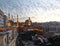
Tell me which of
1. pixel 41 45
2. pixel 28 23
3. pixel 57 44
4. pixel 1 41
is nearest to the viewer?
pixel 1 41

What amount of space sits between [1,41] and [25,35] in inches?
647

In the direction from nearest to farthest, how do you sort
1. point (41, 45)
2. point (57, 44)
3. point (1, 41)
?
point (1, 41) < point (57, 44) < point (41, 45)

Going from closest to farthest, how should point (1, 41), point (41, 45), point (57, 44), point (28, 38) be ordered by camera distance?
1. point (1, 41)
2. point (57, 44)
3. point (41, 45)
4. point (28, 38)

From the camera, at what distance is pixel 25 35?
20.4 metres

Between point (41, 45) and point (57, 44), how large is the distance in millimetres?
4186

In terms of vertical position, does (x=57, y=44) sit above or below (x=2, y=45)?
below

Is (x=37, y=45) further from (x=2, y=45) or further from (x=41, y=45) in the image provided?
(x=2, y=45)

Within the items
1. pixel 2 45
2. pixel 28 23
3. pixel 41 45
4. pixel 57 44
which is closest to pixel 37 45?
pixel 41 45

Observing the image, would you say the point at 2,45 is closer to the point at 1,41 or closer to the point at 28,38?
A: the point at 1,41

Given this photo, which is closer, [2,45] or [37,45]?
[2,45]

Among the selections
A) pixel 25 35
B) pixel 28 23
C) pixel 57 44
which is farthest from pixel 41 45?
pixel 28 23

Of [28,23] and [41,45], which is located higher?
[28,23]

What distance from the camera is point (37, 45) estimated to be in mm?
15117

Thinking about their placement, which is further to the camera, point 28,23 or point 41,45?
point 28,23
